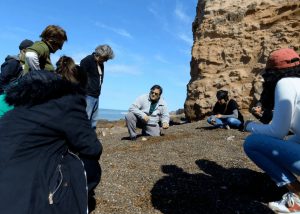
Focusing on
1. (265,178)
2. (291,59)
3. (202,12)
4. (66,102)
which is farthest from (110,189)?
(202,12)

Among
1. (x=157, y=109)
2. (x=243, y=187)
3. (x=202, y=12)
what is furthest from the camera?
(x=202, y=12)

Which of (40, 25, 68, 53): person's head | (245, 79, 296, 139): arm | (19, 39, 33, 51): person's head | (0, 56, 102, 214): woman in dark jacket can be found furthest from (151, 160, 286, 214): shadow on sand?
(19, 39, 33, 51): person's head

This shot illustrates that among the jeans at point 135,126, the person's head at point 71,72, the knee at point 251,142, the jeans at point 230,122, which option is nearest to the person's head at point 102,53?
the jeans at point 135,126

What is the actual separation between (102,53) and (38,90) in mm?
4393

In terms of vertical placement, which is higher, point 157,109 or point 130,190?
point 157,109

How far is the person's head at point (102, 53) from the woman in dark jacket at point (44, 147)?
165 inches

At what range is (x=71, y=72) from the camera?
3719 millimetres

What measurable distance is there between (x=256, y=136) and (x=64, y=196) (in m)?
2.16

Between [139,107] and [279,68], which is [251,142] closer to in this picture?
[279,68]

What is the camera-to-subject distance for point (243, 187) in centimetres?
511

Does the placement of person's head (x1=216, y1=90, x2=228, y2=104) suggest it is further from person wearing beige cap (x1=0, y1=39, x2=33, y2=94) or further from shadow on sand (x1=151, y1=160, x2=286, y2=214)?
person wearing beige cap (x1=0, y1=39, x2=33, y2=94)

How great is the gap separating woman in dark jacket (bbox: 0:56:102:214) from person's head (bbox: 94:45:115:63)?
4.19m

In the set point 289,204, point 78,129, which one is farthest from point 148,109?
point 78,129

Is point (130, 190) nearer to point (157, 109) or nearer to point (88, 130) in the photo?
point (88, 130)
